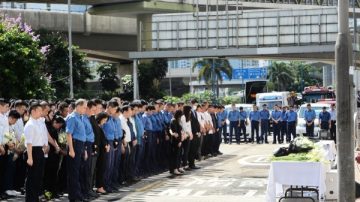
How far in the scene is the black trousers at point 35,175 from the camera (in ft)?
43.6

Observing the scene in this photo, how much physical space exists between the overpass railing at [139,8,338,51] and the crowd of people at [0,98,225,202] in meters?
23.8

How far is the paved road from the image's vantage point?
48.5 feet

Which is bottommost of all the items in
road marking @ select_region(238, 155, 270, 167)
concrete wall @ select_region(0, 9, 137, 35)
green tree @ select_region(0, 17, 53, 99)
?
road marking @ select_region(238, 155, 270, 167)

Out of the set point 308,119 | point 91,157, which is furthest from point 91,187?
point 308,119

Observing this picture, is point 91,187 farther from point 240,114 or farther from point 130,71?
point 130,71

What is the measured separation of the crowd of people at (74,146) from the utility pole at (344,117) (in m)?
4.79

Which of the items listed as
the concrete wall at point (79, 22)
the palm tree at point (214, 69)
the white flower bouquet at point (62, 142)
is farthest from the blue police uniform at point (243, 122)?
the palm tree at point (214, 69)

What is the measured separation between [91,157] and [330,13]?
2834 centimetres

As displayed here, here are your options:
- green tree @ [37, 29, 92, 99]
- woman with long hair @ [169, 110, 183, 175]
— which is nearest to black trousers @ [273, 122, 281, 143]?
woman with long hair @ [169, 110, 183, 175]

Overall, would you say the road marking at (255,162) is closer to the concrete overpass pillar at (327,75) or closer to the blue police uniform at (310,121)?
the blue police uniform at (310,121)

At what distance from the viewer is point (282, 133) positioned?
108 feet

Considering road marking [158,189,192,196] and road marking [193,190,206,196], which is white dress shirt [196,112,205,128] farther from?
road marking [193,190,206,196]

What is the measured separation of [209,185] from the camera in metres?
16.8

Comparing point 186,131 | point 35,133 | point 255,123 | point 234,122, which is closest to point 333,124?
point 255,123
